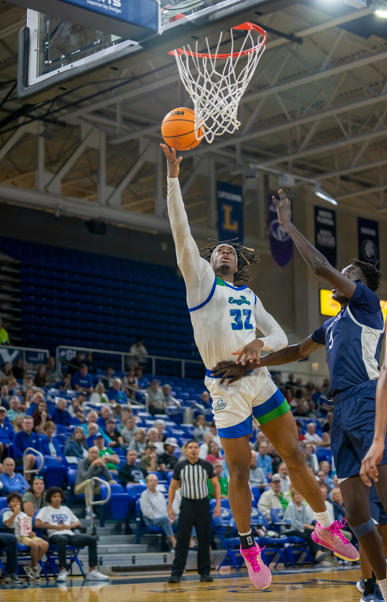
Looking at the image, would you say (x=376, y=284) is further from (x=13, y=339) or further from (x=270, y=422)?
(x=13, y=339)

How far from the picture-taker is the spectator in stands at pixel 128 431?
14930 mm

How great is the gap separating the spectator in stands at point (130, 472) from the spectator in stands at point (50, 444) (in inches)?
43.2

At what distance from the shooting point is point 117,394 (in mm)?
18203

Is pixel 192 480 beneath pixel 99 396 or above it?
beneath

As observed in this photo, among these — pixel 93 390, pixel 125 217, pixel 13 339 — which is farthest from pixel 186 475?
pixel 125 217

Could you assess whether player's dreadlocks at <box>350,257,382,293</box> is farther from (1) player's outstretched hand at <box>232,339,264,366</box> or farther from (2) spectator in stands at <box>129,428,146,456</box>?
(2) spectator in stands at <box>129,428,146,456</box>

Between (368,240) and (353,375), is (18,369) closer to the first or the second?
(368,240)

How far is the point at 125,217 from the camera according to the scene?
2298 cm

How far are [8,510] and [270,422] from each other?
640 cm

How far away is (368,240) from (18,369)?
1275 cm

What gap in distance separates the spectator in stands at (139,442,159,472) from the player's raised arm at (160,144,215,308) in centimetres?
883

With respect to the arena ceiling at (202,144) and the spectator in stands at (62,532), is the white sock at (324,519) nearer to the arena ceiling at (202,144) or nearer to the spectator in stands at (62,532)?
the spectator in stands at (62,532)

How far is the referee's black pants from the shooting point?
34.2ft

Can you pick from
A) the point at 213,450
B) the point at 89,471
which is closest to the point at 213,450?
the point at 213,450
